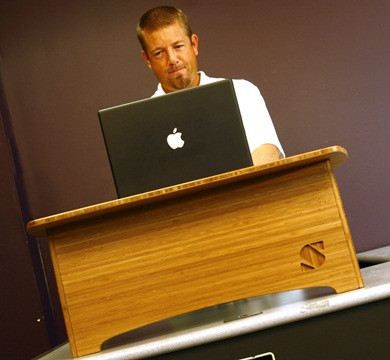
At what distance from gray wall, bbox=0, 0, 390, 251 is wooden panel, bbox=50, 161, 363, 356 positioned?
6.14ft

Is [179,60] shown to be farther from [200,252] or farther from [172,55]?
[200,252]

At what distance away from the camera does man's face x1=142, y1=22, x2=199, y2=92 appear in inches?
112

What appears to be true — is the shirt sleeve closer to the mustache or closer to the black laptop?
the mustache

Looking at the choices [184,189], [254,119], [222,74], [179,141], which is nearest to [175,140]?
[179,141]

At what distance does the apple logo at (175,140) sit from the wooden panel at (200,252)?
141 millimetres

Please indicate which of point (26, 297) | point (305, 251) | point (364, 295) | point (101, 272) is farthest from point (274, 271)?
point (26, 297)

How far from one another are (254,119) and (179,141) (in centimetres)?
92

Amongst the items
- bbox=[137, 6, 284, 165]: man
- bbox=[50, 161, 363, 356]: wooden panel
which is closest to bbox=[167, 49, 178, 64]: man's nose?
bbox=[137, 6, 284, 165]: man

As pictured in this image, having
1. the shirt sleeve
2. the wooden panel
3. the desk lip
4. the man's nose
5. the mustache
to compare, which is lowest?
the wooden panel

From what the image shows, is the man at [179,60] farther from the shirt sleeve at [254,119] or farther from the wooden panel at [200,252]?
the wooden panel at [200,252]

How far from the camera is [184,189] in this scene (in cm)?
188

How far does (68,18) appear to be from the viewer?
396 cm

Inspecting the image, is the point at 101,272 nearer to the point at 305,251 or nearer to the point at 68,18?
the point at 305,251

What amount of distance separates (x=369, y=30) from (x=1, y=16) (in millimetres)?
1900
